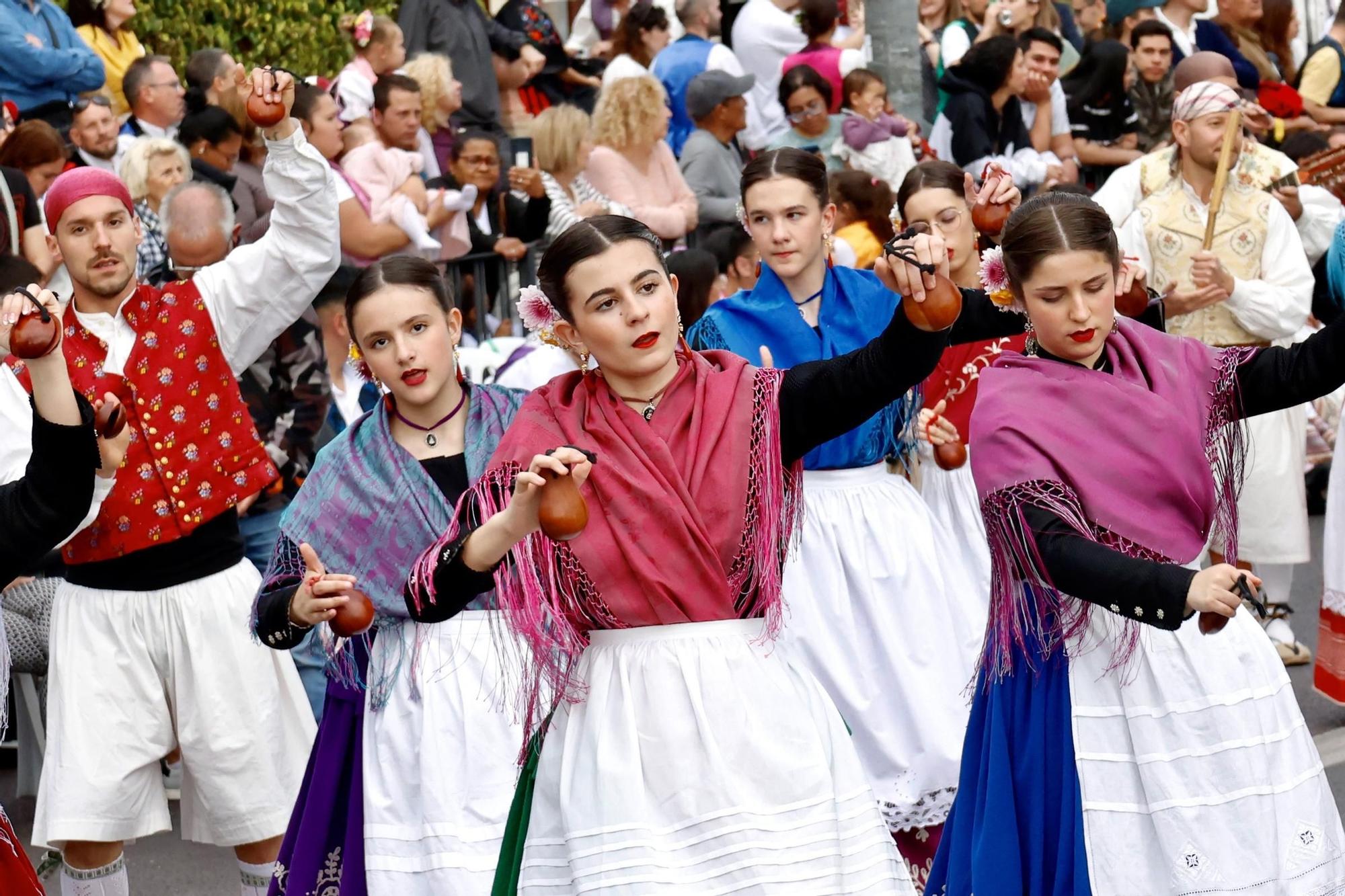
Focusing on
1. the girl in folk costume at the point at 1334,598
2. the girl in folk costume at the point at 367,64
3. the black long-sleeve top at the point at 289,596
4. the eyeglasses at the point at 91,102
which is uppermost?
the girl in folk costume at the point at 367,64

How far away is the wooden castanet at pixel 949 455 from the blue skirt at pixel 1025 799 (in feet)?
6.58

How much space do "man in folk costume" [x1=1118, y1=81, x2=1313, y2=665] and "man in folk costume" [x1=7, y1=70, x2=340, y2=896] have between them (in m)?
3.64

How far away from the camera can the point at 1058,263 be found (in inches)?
162

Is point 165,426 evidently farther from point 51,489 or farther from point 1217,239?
point 1217,239

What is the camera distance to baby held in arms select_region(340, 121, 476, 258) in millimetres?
8523

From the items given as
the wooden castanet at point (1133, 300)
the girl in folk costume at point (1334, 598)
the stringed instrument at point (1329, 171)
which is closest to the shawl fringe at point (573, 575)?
the wooden castanet at point (1133, 300)

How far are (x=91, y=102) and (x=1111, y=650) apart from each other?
238 inches

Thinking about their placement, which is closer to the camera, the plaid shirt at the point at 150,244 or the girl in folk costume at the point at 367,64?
the plaid shirt at the point at 150,244

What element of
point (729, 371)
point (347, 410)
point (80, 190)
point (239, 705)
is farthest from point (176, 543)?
point (729, 371)

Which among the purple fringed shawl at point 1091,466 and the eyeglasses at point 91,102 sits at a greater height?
the eyeglasses at point 91,102

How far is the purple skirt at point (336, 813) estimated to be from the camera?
4629 mm

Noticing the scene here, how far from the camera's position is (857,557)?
18.9ft

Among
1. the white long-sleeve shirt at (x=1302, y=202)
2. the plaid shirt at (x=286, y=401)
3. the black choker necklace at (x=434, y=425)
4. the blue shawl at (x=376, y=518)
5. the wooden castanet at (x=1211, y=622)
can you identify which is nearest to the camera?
the wooden castanet at (x=1211, y=622)

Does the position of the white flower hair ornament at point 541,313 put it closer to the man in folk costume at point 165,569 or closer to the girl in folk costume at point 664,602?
the girl in folk costume at point 664,602
